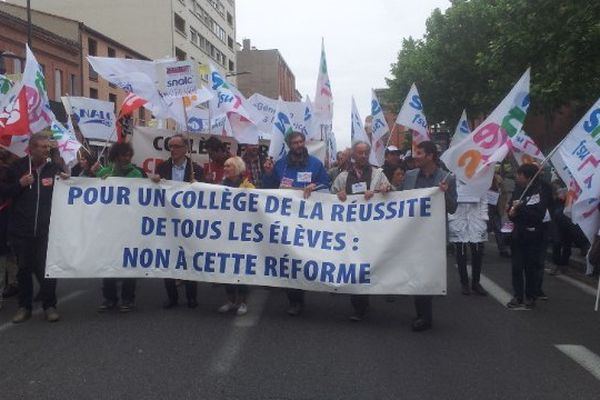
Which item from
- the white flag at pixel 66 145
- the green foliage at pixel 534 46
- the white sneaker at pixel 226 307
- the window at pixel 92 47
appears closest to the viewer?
the white sneaker at pixel 226 307

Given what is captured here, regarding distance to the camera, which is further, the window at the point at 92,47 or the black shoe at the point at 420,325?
the window at the point at 92,47

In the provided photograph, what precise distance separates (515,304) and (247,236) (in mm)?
3163

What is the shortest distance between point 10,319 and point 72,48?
33996mm

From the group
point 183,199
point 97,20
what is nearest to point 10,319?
point 183,199

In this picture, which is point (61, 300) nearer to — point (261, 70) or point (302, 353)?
point (302, 353)

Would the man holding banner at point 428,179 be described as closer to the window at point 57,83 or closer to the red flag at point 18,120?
the red flag at point 18,120

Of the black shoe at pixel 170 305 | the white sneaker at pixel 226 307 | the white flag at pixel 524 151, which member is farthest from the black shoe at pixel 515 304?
the black shoe at pixel 170 305

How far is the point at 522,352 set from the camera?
5.57 m

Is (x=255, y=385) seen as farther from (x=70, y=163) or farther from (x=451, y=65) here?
(x=451, y=65)

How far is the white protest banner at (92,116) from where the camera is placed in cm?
1057

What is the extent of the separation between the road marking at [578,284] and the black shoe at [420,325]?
3.32m

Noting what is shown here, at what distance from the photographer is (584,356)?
5492mm

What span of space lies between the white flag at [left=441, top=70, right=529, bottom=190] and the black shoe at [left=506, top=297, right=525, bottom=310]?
150 cm

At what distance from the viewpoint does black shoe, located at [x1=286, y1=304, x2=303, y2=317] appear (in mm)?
6805
